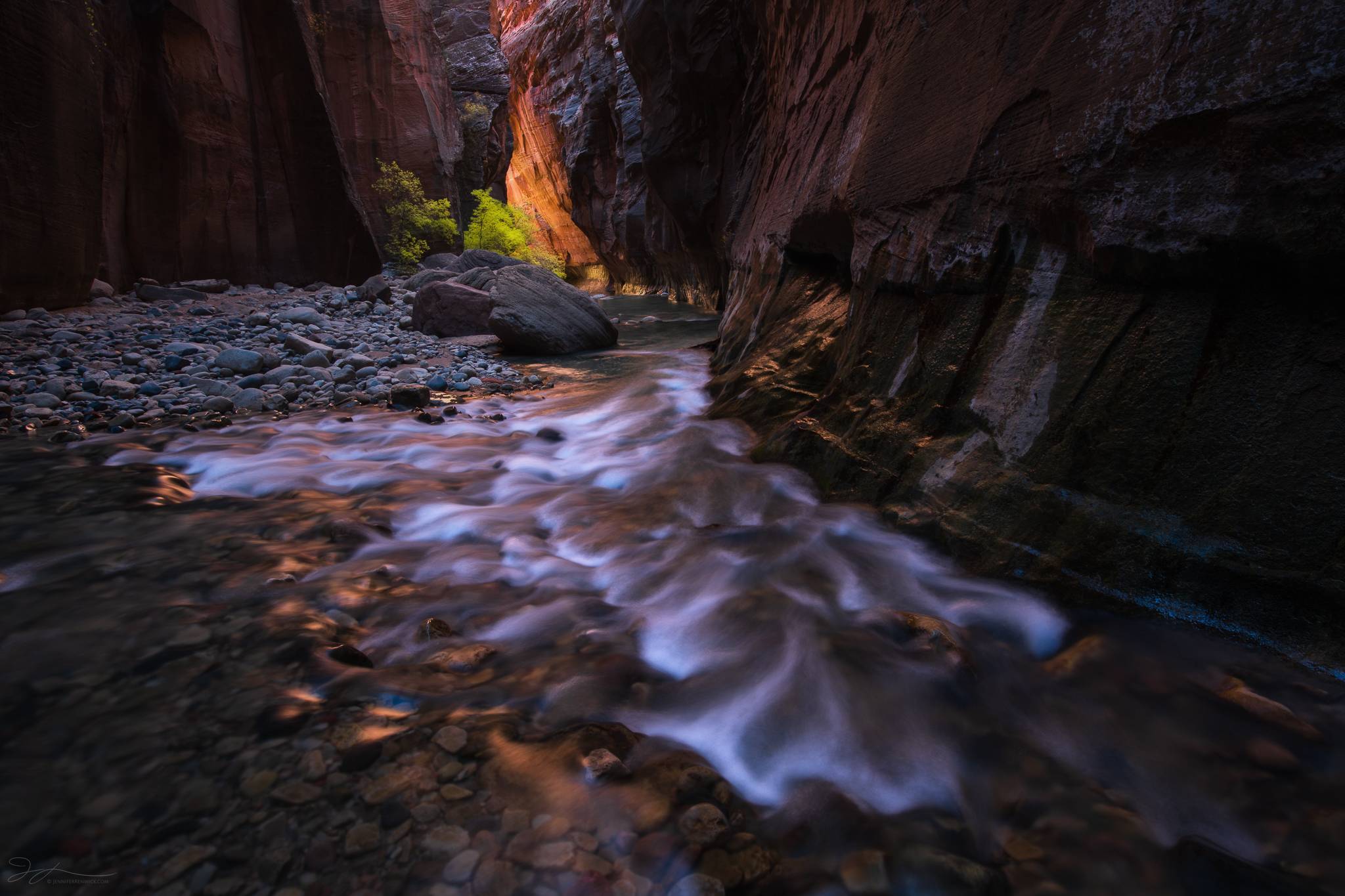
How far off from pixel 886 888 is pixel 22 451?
531 cm

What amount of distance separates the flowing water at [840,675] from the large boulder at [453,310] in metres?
6.51

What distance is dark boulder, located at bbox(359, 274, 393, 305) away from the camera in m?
11.3

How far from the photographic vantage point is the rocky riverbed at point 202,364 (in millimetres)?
4859

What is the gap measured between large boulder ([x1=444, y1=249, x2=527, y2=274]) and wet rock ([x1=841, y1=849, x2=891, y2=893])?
16.7 m

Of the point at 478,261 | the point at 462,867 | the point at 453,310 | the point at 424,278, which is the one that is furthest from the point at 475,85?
the point at 462,867

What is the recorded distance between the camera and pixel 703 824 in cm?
134

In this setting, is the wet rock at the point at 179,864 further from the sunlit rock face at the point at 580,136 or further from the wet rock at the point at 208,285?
the sunlit rock face at the point at 580,136

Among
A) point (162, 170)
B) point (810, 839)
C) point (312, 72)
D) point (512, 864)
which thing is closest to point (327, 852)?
point (512, 864)

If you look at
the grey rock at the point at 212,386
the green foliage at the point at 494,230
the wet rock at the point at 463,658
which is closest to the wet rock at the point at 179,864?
the wet rock at the point at 463,658

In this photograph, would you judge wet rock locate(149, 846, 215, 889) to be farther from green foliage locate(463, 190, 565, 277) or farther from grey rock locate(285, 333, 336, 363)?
green foliage locate(463, 190, 565, 277)

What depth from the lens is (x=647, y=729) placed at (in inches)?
65.5

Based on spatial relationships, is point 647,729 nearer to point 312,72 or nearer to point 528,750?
point 528,750

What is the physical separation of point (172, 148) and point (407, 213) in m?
8.10

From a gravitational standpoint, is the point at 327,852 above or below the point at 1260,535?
below
